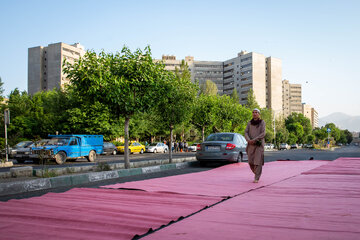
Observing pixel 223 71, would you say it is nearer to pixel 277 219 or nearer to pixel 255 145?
pixel 255 145

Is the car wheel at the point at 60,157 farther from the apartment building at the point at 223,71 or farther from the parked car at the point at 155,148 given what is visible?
the apartment building at the point at 223,71

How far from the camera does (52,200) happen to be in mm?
5418

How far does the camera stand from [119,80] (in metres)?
11.7

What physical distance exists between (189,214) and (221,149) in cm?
978

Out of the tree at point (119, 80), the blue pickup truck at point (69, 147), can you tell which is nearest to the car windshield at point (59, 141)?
the blue pickup truck at point (69, 147)

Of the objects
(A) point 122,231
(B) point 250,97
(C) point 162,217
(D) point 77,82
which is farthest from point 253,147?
(B) point 250,97

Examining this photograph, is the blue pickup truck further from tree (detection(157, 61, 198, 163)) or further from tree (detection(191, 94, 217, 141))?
tree (detection(191, 94, 217, 141))

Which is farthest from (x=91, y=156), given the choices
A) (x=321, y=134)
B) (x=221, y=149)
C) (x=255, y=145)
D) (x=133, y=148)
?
(x=321, y=134)

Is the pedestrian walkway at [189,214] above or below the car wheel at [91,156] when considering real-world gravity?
above

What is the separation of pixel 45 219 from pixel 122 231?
1.19 metres

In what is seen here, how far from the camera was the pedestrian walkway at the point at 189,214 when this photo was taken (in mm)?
3350

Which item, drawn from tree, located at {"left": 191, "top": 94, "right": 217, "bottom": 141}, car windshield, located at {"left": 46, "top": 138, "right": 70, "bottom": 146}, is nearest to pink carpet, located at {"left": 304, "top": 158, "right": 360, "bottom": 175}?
car windshield, located at {"left": 46, "top": 138, "right": 70, "bottom": 146}

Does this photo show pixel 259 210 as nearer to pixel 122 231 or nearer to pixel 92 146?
pixel 122 231

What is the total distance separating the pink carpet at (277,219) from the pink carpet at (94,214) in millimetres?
354
